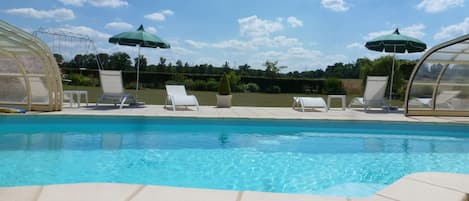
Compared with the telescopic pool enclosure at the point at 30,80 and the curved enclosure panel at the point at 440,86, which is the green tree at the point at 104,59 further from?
the curved enclosure panel at the point at 440,86

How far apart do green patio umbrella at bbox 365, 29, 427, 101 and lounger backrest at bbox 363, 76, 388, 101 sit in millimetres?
612

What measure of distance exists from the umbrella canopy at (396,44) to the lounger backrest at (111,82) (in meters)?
8.11

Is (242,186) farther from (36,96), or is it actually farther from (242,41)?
(242,41)

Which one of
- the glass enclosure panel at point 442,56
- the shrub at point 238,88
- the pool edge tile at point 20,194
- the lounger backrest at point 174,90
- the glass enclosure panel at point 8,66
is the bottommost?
the pool edge tile at point 20,194

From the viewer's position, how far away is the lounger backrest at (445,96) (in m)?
9.79

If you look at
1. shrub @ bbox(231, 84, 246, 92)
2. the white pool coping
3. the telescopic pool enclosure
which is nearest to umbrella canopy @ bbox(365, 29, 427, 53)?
the white pool coping

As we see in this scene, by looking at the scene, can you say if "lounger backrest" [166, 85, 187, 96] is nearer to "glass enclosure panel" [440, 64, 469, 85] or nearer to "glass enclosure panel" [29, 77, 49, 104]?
"glass enclosure panel" [29, 77, 49, 104]

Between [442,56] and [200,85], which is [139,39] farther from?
[200,85]

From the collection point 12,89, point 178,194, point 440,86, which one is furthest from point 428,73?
point 12,89

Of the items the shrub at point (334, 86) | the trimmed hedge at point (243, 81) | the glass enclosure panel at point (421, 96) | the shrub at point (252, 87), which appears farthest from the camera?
the trimmed hedge at point (243, 81)

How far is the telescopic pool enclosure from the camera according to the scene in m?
8.21

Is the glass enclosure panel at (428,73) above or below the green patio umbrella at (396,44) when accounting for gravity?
below

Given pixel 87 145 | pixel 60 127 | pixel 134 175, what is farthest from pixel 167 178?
pixel 60 127

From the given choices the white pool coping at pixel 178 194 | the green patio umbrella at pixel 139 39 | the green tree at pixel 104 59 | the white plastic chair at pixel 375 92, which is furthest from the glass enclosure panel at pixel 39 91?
the green tree at pixel 104 59
